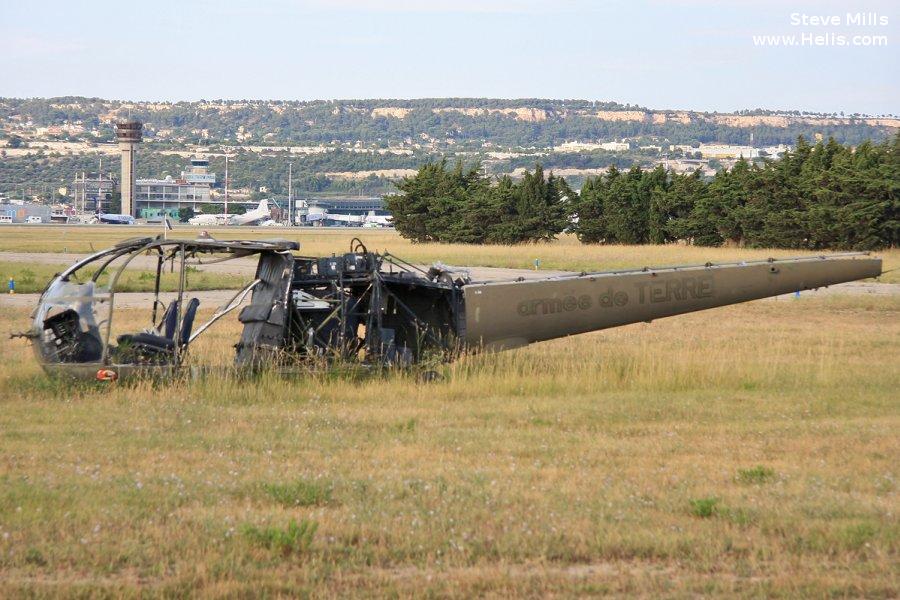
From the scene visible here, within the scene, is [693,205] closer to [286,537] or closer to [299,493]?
[299,493]

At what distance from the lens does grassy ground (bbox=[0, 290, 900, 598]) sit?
7.79 m

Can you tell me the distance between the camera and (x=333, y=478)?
34.5 ft

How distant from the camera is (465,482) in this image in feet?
33.9

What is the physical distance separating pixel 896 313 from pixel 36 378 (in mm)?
22907

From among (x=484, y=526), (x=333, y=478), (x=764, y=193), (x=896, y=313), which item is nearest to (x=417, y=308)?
(x=333, y=478)

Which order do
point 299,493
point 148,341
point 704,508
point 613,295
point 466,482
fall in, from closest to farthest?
1. point 704,508
2. point 299,493
3. point 466,482
4. point 148,341
5. point 613,295

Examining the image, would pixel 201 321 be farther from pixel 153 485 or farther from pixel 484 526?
pixel 484 526

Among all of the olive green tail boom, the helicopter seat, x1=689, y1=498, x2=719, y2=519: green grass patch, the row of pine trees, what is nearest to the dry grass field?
x1=689, y1=498, x2=719, y2=519: green grass patch

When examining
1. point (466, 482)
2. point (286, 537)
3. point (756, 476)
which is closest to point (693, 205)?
point (756, 476)

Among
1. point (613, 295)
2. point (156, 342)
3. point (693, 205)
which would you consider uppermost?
point (693, 205)

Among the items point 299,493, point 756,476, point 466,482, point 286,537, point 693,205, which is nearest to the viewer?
point 286,537

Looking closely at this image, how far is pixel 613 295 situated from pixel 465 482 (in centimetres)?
799

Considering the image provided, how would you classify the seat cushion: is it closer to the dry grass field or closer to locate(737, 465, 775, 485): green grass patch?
the dry grass field

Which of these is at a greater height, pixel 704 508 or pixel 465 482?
pixel 704 508
